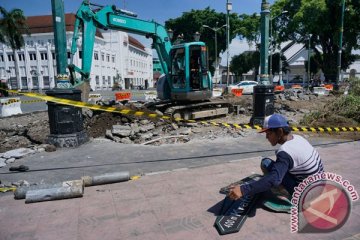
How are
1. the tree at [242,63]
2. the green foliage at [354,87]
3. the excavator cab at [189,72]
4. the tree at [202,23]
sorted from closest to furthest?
the excavator cab at [189,72], the green foliage at [354,87], the tree at [202,23], the tree at [242,63]

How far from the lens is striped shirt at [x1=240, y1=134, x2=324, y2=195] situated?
3.33 metres

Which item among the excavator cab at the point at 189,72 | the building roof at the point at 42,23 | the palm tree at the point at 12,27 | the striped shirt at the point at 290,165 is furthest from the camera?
the building roof at the point at 42,23

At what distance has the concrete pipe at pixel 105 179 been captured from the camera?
5.32 m

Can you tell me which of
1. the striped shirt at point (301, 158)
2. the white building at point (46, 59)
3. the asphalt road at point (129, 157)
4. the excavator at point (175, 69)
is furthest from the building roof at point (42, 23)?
the striped shirt at point (301, 158)

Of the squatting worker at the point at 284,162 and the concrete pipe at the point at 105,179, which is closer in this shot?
the squatting worker at the point at 284,162

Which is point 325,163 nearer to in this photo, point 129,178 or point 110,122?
point 129,178

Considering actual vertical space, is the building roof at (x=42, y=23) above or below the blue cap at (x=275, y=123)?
above

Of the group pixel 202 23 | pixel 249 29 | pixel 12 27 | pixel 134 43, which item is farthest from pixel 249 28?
pixel 134 43

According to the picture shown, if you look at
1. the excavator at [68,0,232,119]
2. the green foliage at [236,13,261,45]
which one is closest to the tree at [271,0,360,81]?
the green foliage at [236,13,261,45]

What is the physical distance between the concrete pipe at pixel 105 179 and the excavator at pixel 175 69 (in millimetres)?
6434

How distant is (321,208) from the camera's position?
3.57 meters

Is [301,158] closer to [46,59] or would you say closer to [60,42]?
[60,42]

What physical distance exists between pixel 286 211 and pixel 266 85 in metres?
6.77

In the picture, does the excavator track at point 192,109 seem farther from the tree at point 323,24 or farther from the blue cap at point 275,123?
the tree at point 323,24
